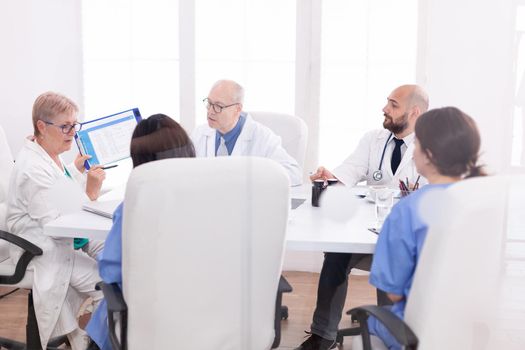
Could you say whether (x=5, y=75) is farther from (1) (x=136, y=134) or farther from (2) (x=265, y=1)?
(2) (x=265, y=1)

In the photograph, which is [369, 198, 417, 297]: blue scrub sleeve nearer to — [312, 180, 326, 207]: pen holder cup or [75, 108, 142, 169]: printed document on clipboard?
[312, 180, 326, 207]: pen holder cup

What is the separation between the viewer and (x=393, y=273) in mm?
1260

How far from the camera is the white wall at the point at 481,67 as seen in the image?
0.92m

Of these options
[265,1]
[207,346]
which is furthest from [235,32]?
[207,346]

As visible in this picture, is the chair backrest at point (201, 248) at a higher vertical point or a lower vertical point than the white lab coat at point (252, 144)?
lower

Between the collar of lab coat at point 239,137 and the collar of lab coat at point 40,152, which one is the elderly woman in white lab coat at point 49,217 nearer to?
the collar of lab coat at point 40,152

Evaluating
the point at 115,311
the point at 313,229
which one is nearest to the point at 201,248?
the point at 115,311

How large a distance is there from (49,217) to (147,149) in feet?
2.39

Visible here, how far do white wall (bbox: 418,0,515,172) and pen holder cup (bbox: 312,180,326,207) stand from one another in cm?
82

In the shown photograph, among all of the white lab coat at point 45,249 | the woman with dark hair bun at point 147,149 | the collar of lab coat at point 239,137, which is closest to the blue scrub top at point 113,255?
the woman with dark hair bun at point 147,149

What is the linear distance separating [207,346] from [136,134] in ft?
1.60

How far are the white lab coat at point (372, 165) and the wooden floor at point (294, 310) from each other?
A: 29 centimetres

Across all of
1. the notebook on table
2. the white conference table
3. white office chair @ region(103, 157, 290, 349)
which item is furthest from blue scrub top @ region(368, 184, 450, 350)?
the notebook on table

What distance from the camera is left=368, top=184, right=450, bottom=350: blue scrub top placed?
3.80 feet
